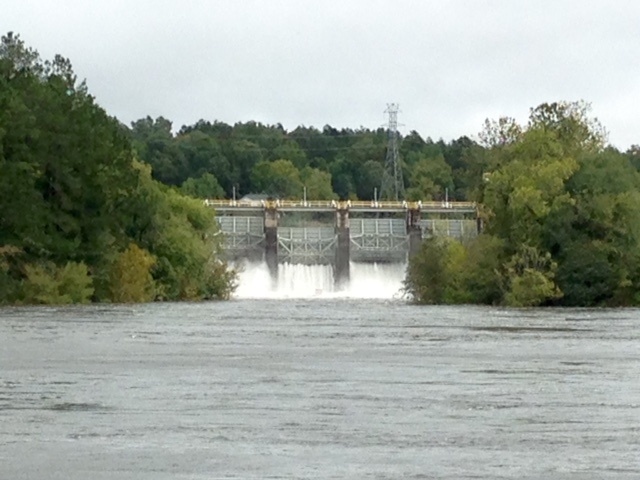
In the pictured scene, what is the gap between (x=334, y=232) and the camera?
491ft

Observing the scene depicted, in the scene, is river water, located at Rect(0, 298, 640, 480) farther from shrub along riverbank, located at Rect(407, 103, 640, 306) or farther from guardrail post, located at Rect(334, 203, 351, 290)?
guardrail post, located at Rect(334, 203, 351, 290)

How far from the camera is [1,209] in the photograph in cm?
8975

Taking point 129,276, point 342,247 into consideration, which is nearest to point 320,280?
point 342,247

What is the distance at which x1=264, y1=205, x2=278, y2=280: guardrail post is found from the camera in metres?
143

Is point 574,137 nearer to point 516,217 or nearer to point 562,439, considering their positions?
point 516,217

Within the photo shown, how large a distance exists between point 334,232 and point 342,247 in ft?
12.7

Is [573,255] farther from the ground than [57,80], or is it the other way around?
[57,80]

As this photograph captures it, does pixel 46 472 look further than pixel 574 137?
No

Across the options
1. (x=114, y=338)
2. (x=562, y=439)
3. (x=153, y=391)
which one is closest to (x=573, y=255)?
(x=114, y=338)

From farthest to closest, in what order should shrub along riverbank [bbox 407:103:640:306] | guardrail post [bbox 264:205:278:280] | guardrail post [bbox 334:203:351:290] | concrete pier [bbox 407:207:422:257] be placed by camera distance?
concrete pier [bbox 407:207:422:257] < guardrail post [bbox 334:203:351:290] < guardrail post [bbox 264:205:278:280] < shrub along riverbank [bbox 407:103:640:306]

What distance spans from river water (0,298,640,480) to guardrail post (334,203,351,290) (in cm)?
8858

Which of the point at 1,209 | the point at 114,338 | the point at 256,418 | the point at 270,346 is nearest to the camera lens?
the point at 256,418

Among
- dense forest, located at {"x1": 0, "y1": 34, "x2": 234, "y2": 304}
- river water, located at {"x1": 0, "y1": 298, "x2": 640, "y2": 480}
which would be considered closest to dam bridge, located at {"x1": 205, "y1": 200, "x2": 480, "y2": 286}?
dense forest, located at {"x1": 0, "y1": 34, "x2": 234, "y2": 304}

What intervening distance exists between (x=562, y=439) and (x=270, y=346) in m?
23.4
